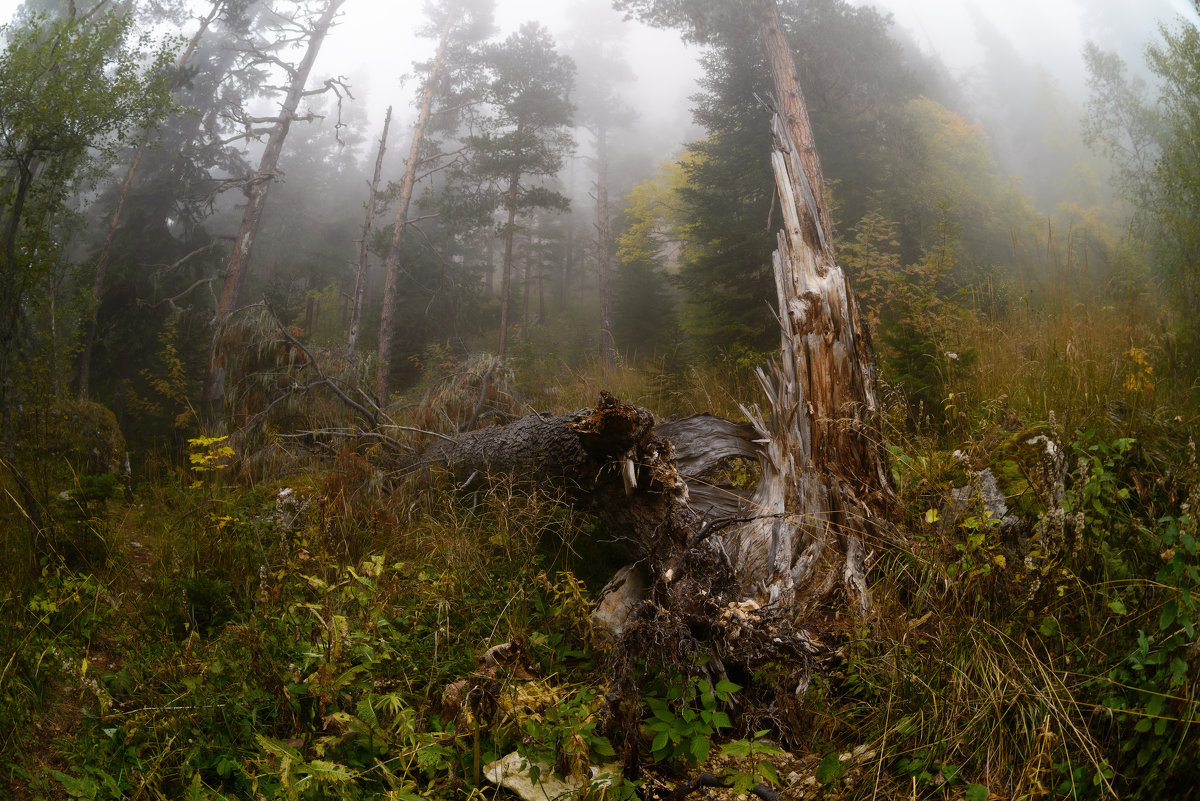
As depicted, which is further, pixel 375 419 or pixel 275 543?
pixel 375 419

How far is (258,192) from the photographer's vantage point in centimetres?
1316

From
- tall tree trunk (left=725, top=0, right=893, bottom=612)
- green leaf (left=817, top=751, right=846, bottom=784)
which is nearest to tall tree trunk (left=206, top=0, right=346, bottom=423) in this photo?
tall tree trunk (left=725, top=0, right=893, bottom=612)

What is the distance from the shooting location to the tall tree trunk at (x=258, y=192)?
12.1 metres

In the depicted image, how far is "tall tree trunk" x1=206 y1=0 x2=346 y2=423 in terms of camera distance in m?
12.1

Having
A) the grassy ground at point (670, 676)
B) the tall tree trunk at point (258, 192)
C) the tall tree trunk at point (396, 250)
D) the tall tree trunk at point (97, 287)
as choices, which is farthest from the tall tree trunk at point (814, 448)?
the tall tree trunk at point (97, 287)

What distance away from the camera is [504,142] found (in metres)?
16.5

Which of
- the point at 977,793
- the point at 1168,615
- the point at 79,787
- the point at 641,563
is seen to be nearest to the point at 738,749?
the point at 977,793

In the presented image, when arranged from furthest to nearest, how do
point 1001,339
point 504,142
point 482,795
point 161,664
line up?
point 504,142
point 1001,339
point 161,664
point 482,795

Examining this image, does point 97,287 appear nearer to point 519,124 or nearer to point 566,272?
point 519,124

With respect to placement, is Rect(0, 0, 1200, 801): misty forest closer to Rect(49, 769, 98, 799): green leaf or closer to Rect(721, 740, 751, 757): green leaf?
Rect(721, 740, 751, 757): green leaf

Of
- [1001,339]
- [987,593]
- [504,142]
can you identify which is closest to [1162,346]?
[1001,339]

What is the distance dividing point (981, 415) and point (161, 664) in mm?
4762

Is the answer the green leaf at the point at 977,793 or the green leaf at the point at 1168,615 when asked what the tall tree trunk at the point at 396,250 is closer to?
the green leaf at the point at 977,793

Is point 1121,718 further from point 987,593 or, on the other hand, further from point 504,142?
point 504,142
